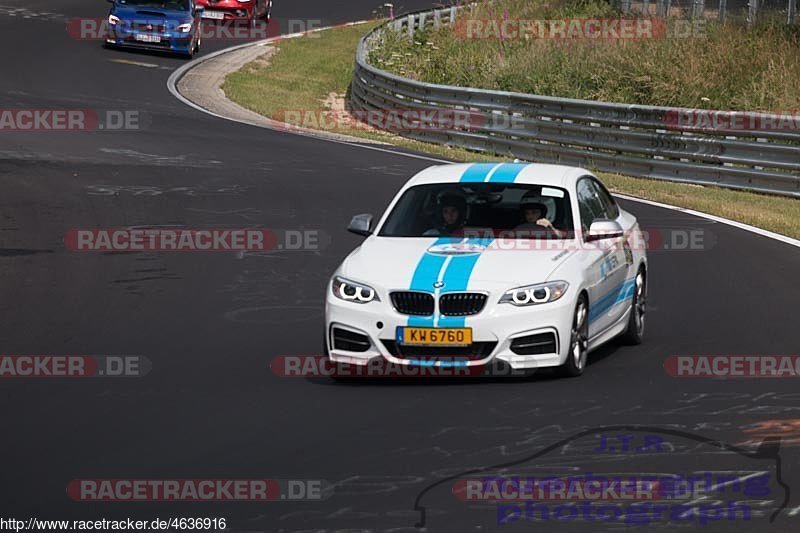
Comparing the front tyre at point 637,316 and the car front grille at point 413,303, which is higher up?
the car front grille at point 413,303

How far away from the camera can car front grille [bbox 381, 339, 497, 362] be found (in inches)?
403

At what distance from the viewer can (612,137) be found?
2520 cm

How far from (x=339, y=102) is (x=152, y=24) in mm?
5152

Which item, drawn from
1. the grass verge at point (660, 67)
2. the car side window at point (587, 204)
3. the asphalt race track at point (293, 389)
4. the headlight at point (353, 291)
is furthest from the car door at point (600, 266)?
the grass verge at point (660, 67)

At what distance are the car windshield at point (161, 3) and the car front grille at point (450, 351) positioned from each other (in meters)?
29.2

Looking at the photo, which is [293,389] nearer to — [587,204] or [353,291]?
[353,291]

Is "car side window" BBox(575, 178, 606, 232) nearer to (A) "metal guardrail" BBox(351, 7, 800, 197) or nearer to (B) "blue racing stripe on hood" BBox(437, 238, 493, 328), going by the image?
(B) "blue racing stripe on hood" BBox(437, 238, 493, 328)

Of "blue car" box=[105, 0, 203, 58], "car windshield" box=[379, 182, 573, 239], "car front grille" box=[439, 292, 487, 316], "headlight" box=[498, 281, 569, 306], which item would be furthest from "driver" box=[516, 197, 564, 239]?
"blue car" box=[105, 0, 203, 58]

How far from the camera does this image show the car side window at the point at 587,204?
11.7 metres

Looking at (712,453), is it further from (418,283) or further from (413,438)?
(418,283)

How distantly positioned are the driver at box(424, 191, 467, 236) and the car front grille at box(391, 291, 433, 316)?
1.10 m

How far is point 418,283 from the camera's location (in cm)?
1032

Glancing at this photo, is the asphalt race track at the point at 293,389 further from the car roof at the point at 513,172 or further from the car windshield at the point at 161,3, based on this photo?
the car windshield at the point at 161,3

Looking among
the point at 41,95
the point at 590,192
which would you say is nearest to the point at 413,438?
the point at 590,192
